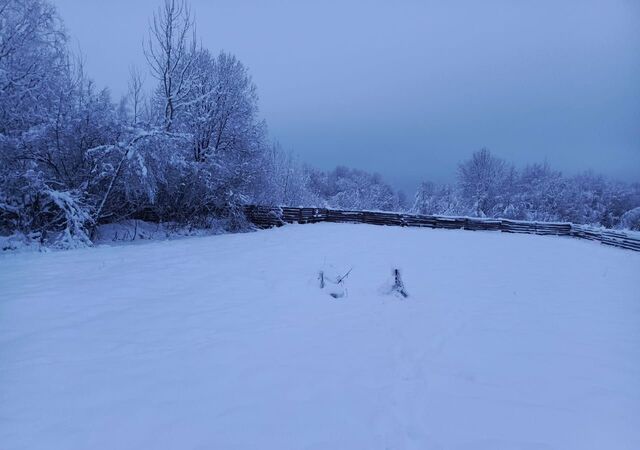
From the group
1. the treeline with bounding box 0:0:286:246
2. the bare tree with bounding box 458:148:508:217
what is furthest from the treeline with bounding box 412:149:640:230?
the treeline with bounding box 0:0:286:246

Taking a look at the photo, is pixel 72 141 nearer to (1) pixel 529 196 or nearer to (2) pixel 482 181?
(2) pixel 482 181

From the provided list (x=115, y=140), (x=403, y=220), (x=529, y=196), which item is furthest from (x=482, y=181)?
(x=115, y=140)

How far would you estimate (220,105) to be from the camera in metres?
17.5

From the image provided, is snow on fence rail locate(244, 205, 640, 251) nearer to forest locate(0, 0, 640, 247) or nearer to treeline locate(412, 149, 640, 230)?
forest locate(0, 0, 640, 247)

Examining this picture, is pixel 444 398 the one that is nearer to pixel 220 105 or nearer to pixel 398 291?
pixel 398 291

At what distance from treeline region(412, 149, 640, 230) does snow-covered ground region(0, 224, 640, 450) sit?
2809 cm

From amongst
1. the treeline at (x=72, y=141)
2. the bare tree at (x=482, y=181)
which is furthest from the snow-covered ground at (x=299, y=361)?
the bare tree at (x=482, y=181)

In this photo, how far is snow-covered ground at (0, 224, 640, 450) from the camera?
2.63 meters

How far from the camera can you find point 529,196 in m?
36.3

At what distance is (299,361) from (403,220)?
17.2 meters

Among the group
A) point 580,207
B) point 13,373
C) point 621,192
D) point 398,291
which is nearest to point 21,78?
point 13,373

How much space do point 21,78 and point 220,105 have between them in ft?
29.0

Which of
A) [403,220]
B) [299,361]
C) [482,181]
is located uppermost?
[482,181]

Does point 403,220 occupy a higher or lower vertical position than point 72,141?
lower
